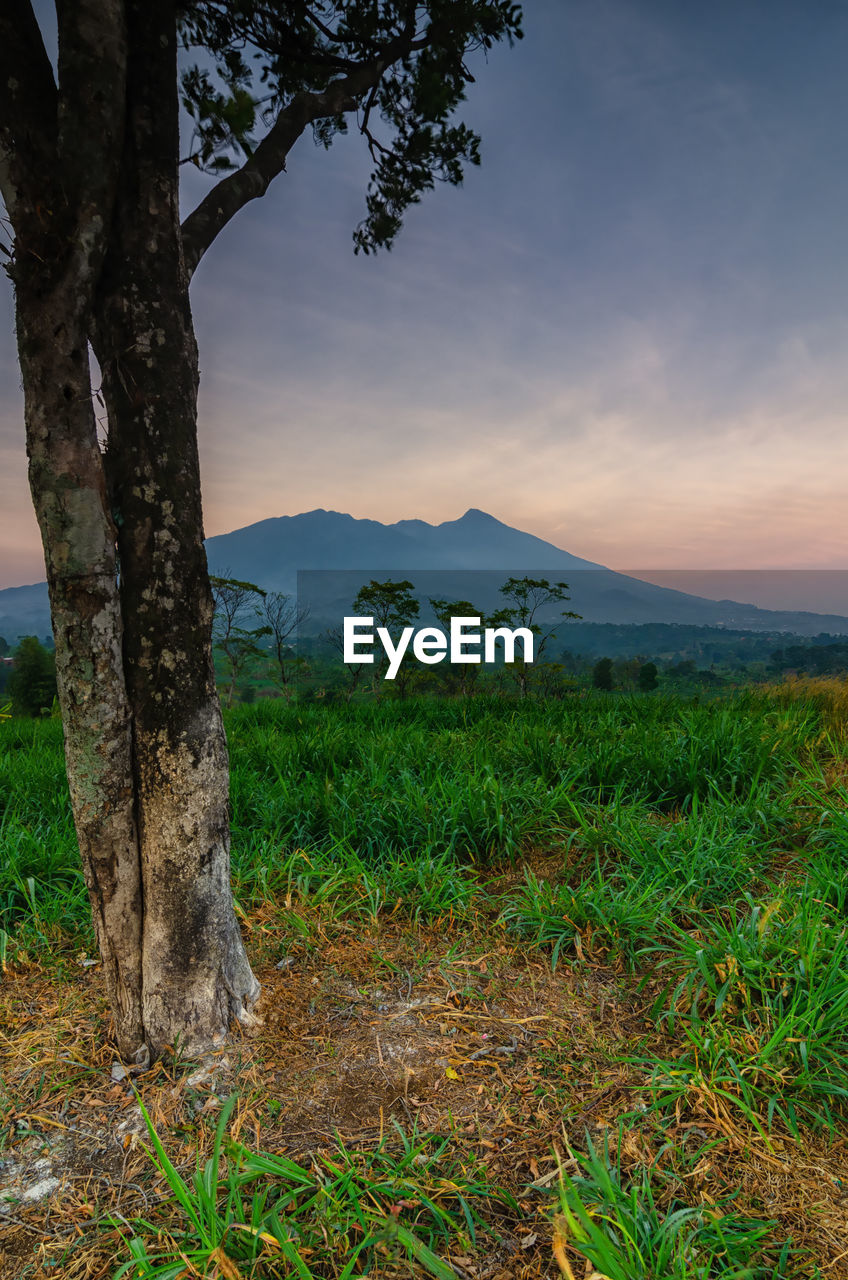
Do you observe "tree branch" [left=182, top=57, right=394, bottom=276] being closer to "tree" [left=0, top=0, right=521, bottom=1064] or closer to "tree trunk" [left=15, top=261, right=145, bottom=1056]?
"tree" [left=0, top=0, right=521, bottom=1064]

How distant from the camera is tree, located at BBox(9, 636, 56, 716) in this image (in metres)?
20.9

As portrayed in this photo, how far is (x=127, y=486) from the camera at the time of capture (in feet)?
5.57

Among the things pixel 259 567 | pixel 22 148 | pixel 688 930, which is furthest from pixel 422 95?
pixel 259 567

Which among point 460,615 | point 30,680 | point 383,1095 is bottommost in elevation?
point 30,680

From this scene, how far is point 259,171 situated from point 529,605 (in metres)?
12.9

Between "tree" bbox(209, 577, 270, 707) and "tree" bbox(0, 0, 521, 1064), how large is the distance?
12501 mm

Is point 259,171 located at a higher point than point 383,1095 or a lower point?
higher

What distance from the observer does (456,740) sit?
4449mm

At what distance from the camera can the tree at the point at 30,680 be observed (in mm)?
20922

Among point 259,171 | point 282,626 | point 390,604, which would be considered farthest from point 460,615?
point 259,171

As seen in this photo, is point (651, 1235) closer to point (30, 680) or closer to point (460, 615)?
point (460, 615)

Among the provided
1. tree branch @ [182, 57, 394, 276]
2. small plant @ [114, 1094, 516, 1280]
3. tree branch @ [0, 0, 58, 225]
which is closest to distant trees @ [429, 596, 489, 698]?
tree branch @ [182, 57, 394, 276]

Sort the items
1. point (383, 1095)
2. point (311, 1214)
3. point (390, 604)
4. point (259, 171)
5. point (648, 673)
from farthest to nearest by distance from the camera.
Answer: point (648, 673)
point (390, 604)
point (259, 171)
point (383, 1095)
point (311, 1214)

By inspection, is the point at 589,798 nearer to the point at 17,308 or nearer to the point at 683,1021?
the point at 683,1021
